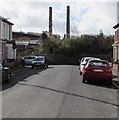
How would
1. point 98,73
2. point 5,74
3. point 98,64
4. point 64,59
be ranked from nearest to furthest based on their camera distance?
point 98,73
point 98,64
point 5,74
point 64,59

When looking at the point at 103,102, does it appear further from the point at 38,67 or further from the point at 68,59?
the point at 68,59

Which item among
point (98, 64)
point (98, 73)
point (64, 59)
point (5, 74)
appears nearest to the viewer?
point (98, 73)

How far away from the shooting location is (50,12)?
84.9 metres

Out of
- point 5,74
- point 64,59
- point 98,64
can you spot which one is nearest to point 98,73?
point 98,64

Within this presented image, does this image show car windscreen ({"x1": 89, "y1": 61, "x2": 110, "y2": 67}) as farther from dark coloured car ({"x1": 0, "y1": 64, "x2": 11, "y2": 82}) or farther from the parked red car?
dark coloured car ({"x1": 0, "y1": 64, "x2": 11, "y2": 82})

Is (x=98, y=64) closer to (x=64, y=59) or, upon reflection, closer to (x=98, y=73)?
(x=98, y=73)

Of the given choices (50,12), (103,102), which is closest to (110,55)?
(50,12)

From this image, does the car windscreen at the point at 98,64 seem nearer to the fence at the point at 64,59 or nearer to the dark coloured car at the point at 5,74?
the dark coloured car at the point at 5,74

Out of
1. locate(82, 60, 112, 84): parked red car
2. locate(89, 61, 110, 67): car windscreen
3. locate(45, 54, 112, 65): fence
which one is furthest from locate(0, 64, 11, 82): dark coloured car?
locate(45, 54, 112, 65): fence

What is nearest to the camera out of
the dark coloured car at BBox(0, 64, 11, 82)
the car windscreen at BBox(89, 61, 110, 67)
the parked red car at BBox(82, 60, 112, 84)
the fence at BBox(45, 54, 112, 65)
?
the parked red car at BBox(82, 60, 112, 84)

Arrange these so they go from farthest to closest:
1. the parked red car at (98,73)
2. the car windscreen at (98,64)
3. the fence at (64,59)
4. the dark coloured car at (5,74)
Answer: the fence at (64,59) < the dark coloured car at (5,74) < the car windscreen at (98,64) < the parked red car at (98,73)

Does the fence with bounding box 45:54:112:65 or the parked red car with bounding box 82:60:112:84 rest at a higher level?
the fence with bounding box 45:54:112:65

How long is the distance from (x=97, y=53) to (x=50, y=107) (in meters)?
62.4

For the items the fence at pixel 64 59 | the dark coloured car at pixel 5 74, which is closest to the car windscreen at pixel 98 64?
the dark coloured car at pixel 5 74
